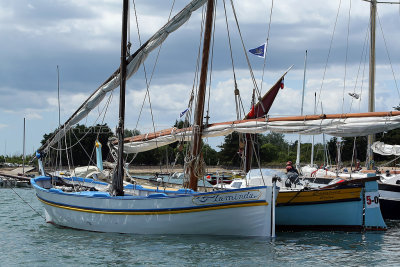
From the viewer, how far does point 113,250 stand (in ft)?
73.5

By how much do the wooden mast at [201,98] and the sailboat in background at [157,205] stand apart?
45 mm

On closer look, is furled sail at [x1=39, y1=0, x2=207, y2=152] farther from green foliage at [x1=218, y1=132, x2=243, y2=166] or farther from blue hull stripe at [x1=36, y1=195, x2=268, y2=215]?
green foliage at [x1=218, y1=132, x2=243, y2=166]

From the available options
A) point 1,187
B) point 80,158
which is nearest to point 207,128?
point 1,187

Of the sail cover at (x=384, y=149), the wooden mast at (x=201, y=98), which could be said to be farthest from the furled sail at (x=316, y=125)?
the sail cover at (x=384, y=149)

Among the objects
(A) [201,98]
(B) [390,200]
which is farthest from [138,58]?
(B) [390,200]

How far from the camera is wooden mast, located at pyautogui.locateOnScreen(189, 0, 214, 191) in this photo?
28.1 m

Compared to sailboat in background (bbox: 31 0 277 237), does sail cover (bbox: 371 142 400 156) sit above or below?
above

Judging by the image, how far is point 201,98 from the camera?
28.2 m

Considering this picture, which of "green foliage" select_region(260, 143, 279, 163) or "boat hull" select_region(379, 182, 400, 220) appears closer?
Answer: "boat hull" select_region(379, 182, 400, 220)

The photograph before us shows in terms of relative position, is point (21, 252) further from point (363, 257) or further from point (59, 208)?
point (363, 257)

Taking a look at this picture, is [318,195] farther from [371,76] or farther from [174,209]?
[371,76]

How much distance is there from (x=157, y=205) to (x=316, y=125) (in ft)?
27.4

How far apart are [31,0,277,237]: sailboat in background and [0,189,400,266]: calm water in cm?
45

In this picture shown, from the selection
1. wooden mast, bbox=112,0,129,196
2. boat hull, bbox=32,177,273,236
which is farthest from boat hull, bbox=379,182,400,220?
wooden mast, bbox=112,0,129,196
